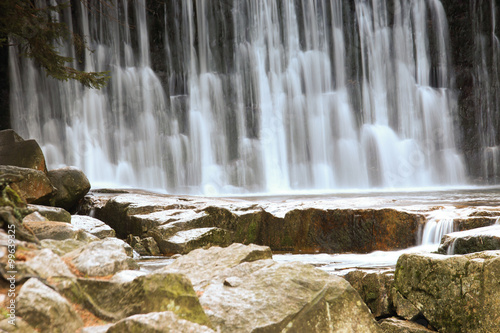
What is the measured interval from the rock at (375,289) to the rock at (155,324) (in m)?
3.18

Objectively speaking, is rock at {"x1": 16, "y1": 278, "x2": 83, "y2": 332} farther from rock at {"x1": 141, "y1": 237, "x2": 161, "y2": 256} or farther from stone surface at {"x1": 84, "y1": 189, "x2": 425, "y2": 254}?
rock at {"x1": 141, "y1": 237, "x2": 161, "y2": 256}

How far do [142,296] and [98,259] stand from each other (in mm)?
847

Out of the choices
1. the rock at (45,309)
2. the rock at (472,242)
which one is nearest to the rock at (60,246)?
the rock at (45,309)

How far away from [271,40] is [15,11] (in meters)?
18.9

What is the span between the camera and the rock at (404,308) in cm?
500

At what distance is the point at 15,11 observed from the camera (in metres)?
9.02

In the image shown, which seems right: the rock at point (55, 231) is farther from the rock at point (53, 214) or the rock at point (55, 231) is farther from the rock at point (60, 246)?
the rock at point (53, 214)

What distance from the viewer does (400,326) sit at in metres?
4.89

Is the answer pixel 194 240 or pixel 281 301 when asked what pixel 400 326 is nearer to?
pixel 281 301

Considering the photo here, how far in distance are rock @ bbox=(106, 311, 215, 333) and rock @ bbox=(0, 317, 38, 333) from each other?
18.7 inches

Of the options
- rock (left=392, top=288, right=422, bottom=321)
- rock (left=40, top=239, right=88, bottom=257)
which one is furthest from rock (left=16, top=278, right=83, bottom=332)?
rock (left=392, top=288, right=422, bottom=321)

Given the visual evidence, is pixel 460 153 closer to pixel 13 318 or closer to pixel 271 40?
pixel 271 40

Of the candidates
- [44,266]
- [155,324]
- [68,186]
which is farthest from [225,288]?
[68,186]

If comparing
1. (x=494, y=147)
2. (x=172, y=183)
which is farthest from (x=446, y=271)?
(x=494, y=147)
